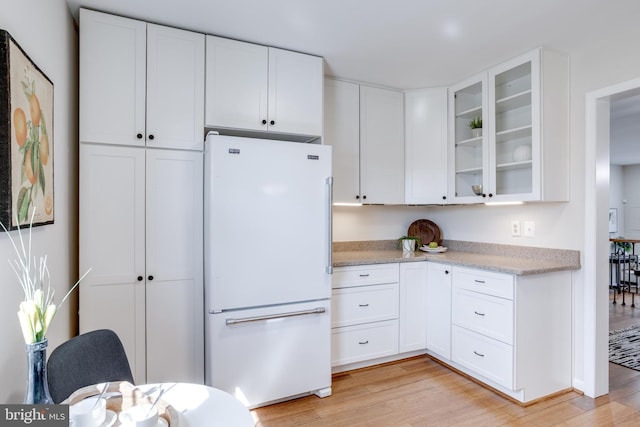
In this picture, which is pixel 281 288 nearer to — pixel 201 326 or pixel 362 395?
pixel 201 326

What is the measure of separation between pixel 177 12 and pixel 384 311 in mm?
2508

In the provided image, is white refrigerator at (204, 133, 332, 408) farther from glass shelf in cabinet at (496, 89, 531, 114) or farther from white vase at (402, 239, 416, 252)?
glass shelf in cabinet at (496, 89, 531, 114)

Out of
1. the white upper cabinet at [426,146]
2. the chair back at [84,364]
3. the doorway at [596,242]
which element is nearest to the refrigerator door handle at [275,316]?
the chair back at [84,364]

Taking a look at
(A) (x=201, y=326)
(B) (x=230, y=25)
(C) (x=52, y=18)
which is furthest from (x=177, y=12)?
(A) (x=201, y=326)

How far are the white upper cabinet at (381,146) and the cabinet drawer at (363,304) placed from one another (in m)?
0.80

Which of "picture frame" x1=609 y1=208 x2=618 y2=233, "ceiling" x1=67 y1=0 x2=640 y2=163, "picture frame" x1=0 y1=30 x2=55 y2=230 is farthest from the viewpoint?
"picture frame" x1=609 y1=208 x2=618 y2=233

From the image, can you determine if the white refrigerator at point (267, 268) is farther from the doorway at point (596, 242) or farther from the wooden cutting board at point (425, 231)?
the doorway at point (596, 242)

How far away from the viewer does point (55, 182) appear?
5.76 ft

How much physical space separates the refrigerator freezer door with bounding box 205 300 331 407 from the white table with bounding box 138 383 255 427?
0.98 meters

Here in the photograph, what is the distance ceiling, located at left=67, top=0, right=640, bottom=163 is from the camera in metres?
1.99

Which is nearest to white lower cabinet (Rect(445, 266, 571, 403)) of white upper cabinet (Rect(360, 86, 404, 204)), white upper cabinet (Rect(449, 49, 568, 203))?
white upper cabinet (Rect(449, 49, 568, 203))

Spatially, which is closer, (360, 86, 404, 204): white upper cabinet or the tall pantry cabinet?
the tall pantry cabinet

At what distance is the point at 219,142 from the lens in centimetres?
212

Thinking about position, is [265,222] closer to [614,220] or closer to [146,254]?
[146,254]
